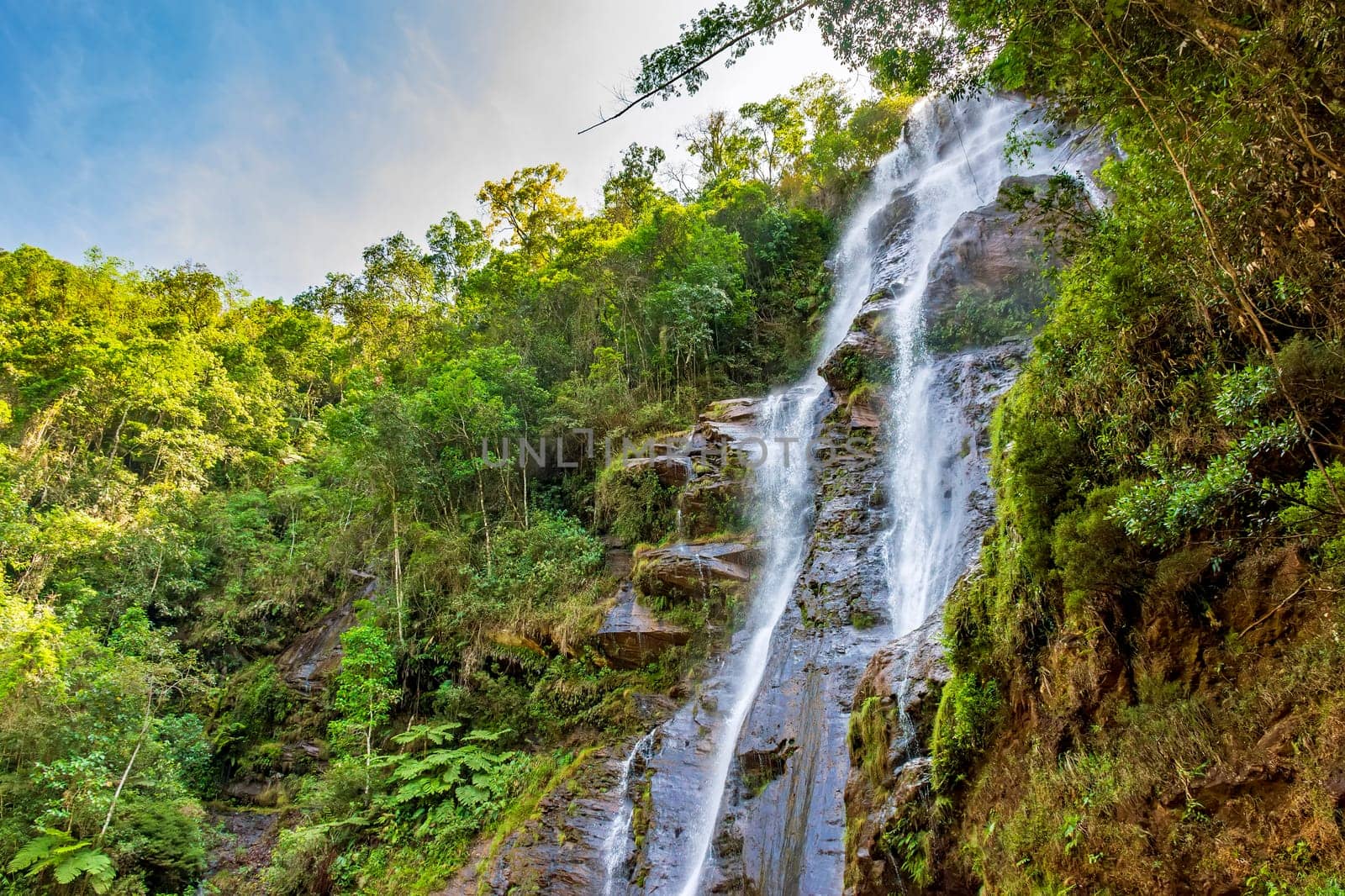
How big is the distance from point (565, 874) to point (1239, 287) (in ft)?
29.8

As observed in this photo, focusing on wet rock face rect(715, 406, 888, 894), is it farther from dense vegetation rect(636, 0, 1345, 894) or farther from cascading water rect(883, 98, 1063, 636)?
dense vegetation rect(636, 0, 1345, 894)

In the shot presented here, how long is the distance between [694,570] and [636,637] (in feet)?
5.38

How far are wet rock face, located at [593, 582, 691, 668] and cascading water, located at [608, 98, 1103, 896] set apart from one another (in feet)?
3.87

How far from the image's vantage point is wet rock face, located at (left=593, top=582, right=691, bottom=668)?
10.9m

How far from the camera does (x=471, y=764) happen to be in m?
10.3

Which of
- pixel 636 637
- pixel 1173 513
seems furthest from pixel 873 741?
pixel 636 637

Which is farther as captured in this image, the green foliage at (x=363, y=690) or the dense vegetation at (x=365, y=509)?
the green foliage at (x=363, y=690)

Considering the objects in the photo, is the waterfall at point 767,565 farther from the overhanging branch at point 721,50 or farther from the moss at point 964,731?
the overhanging branch at point 721,50

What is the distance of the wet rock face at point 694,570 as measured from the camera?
37.3ft

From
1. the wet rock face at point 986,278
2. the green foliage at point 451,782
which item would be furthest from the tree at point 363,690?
the wet rock face at point 986,278

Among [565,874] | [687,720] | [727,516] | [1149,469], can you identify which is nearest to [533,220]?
[727,516]

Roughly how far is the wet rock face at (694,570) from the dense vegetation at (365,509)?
117 cm

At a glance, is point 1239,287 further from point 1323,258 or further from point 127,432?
point 127,432

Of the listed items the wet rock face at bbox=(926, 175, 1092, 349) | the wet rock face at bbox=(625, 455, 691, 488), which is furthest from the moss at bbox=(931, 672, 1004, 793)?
the wet rock face at bbox=(926, 175, 1092, 349)
